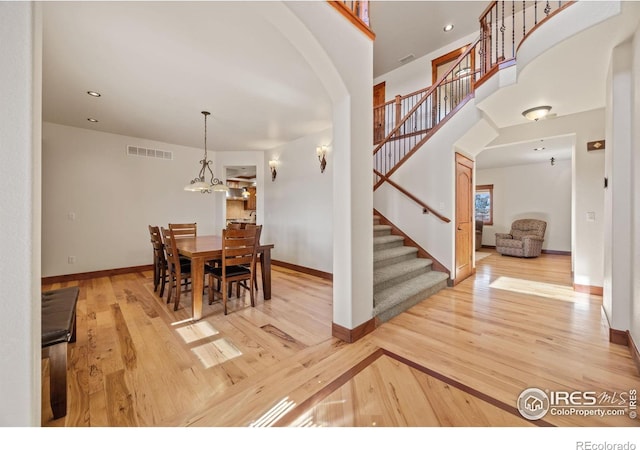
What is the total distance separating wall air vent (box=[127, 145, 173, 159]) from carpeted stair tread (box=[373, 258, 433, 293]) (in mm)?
4906

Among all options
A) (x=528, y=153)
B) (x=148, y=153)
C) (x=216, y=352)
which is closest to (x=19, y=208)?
(x=216, y=352)

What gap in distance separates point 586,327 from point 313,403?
9.50 ft

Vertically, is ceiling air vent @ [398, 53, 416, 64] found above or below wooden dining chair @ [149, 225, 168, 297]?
above

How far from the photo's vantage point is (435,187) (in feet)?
13.4

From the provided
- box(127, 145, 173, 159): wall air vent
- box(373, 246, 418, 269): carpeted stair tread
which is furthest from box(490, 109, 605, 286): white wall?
box(127, 145, 173, 159): wall air vent

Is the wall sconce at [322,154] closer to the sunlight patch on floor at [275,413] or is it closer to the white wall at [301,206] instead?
the white wall at [301,206]

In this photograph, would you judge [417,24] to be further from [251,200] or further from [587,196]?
[251,200]

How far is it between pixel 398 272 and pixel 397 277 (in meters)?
0.11

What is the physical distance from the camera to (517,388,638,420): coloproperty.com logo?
1434mm

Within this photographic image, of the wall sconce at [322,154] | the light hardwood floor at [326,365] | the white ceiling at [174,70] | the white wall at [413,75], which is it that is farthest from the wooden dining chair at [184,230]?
the white wall at [413,75]

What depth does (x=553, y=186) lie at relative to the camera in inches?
284

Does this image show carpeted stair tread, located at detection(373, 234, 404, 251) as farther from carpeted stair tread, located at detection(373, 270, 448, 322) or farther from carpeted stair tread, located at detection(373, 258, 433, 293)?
carpeted stair tread, located at detection(373, 270, 448, 322)

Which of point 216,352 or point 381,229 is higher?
point 381,229
